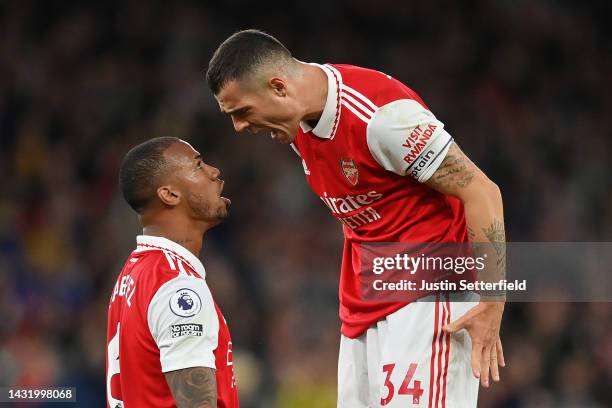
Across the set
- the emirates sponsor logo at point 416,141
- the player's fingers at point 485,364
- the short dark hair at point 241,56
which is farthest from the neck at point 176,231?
the player's fingers at point 485,364

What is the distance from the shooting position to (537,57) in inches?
399

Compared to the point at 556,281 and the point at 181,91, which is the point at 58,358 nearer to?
the point at 181,91

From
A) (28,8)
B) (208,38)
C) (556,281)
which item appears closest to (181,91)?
(208,38)

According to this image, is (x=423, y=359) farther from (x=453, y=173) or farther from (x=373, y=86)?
(x=373, y=86)

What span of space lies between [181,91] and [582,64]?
397cm

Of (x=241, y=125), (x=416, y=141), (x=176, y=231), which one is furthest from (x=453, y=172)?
(x=176, y=231)

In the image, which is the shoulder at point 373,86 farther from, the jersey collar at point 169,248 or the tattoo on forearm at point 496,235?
the jersey collar at point 169,248

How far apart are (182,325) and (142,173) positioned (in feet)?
1.92

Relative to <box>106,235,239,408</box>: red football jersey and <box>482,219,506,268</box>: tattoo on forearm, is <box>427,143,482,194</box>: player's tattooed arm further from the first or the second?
<box>106,235,239,408</box>: red football jersey

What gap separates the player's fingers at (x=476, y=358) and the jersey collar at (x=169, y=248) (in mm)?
965

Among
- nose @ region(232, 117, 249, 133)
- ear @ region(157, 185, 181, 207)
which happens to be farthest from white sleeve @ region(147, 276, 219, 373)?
nose @ region(232, 117, 249, 133)

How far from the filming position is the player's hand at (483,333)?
3.52m

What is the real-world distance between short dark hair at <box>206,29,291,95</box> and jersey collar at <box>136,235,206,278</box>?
1.85 feet

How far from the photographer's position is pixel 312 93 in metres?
3.60
